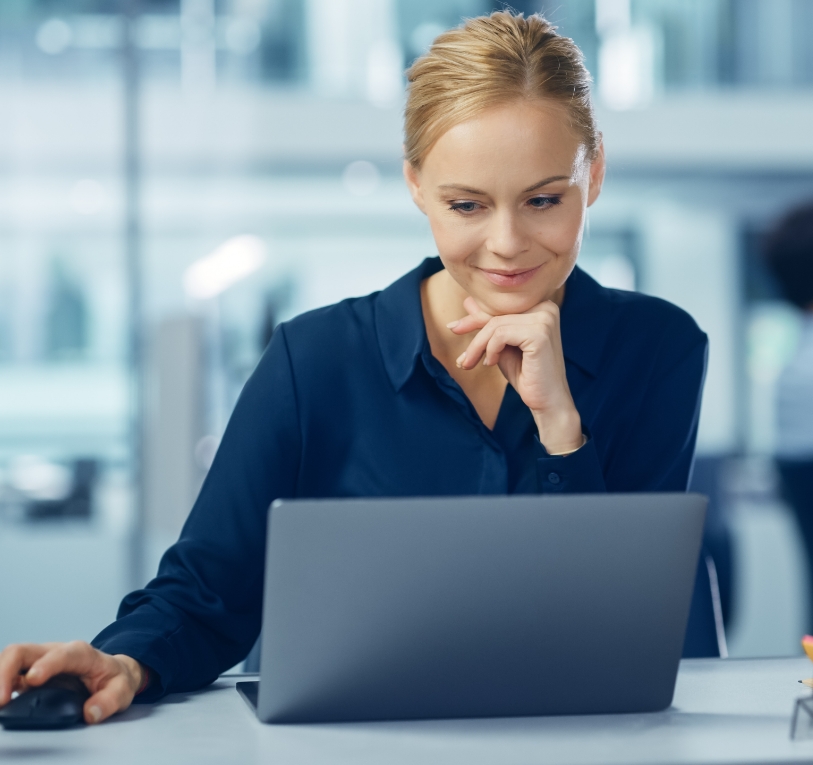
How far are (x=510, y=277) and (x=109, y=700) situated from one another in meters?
0.62

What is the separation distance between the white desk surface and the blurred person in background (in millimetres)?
2047

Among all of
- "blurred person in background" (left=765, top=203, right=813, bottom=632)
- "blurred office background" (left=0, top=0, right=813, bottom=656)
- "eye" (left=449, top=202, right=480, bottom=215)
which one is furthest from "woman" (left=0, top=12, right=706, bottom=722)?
"blurred person in background" (left=765, top=203, right=813, bottom=632)

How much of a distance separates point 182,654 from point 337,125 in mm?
4509

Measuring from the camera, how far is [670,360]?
1.33 metres

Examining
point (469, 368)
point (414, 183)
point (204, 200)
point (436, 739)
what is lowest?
point (436, 739)

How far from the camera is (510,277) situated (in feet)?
3.94

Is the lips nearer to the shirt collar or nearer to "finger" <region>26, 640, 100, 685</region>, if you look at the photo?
the shirt collar

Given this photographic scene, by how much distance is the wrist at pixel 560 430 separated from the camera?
1126 millimetres

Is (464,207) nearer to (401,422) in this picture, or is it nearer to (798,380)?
(401,422)

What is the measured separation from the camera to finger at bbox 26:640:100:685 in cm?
83

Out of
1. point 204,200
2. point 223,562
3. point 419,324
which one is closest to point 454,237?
point 419,324

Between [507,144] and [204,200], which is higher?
Result: [204,200]

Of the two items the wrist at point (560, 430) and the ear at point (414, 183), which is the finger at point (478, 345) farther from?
the ear at point (414, 183)

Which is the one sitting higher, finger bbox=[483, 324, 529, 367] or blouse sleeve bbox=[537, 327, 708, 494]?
finger bbox=[483, 324, 529, 367]
